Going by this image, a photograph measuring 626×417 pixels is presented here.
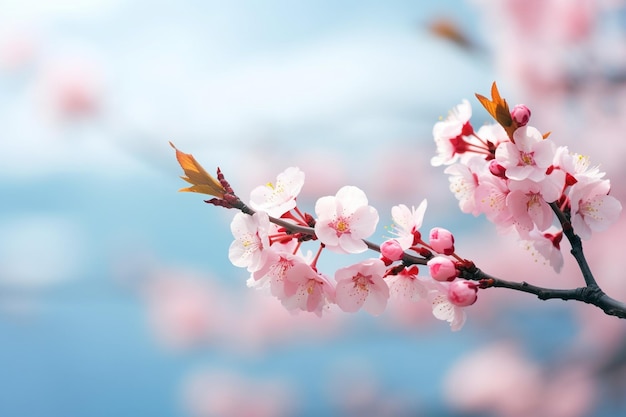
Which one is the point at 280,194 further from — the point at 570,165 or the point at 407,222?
the point at 570,165

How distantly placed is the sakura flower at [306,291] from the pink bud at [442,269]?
0.11 meters

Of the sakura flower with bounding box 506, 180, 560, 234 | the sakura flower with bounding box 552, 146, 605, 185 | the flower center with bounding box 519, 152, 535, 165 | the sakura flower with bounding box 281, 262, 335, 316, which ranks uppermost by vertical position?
the sakura flower with bounding box 552, 146, 605, 185

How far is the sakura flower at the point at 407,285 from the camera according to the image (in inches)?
26.0

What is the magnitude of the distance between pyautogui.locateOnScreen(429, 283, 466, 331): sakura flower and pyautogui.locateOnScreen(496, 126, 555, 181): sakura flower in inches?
6.0

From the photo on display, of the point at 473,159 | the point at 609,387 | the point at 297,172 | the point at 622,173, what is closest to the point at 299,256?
the point at 297,172

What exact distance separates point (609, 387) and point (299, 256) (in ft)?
6.07

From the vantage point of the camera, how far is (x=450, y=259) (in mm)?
613

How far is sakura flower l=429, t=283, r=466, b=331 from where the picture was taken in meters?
0.66

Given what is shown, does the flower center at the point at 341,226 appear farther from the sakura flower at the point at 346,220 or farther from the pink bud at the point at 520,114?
the pink bud at the point at 520,114

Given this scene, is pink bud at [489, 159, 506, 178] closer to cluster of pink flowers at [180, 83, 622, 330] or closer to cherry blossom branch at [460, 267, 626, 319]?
cluster of pink flowers at [180, 83, 622, 330]

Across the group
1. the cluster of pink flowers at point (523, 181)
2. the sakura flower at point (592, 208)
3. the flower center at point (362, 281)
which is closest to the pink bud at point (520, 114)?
the cluster of pink flowers at point (523, 181)

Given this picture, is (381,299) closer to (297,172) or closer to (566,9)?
(297,172)

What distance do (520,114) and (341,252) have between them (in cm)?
22

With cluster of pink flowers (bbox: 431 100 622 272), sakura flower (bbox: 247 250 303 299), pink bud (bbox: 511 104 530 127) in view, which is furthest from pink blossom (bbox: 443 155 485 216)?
sakura flower (bbox: 247 250 303 299)
